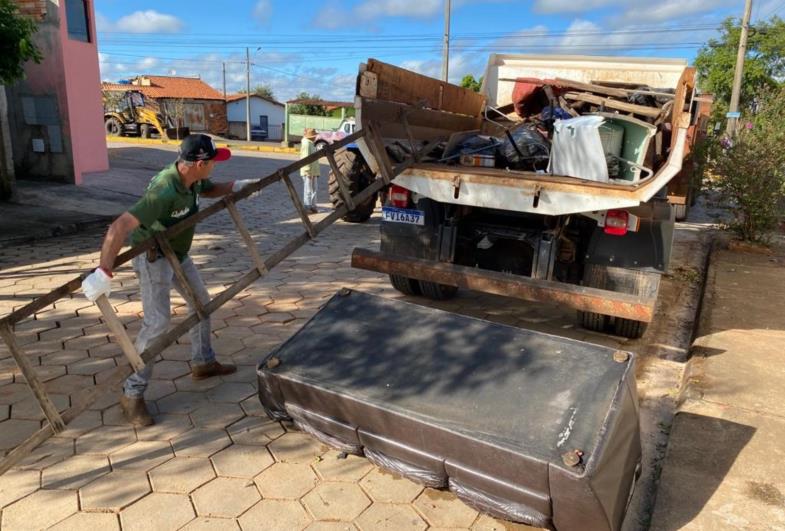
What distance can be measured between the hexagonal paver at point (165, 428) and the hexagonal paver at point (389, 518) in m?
1.21

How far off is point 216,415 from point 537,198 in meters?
2.49

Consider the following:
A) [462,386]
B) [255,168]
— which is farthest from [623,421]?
[255,168]

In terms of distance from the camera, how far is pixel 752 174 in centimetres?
763

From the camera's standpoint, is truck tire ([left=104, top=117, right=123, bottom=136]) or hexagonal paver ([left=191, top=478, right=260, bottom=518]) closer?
hexagonal paver ([left=191, top=478, right=260, bottom=518])

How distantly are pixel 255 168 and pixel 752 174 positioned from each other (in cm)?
1417

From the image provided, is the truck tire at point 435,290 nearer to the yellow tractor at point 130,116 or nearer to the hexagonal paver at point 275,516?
the hexagonal paver at point 275,516

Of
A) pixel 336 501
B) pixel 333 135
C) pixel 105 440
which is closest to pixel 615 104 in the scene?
pixel 336 501

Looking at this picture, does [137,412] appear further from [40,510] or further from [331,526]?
[331,526]

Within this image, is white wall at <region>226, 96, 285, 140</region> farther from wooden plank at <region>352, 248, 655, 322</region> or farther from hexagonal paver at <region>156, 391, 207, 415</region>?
hexagonal paver at <region>156, 391, 207, 415</region>

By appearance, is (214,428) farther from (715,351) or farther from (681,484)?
(715,351)

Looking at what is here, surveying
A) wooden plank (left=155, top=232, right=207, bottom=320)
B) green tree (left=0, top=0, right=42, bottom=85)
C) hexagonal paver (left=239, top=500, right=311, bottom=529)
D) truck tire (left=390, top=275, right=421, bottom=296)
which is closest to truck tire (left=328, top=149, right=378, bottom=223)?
truck tire (left=390, top=275, right=421, bottom=296)

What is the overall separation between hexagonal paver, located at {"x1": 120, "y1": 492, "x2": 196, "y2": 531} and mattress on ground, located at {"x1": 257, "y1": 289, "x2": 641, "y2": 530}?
2.27 ft

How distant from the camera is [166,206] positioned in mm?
2936

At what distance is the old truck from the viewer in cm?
385
